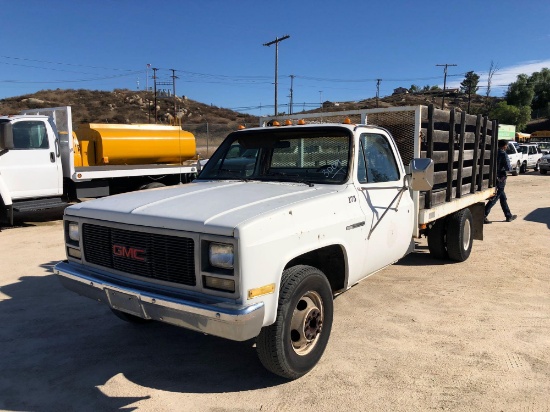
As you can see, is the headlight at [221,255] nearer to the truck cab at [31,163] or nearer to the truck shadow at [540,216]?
the truck cab at [31,163]

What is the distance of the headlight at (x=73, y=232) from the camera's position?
3.62 m

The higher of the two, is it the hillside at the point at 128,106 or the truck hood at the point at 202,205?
the hillside at the point at 128,106

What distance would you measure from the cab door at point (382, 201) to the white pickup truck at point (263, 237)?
18 millimetres

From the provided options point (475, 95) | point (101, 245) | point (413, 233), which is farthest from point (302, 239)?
point (475, 95)

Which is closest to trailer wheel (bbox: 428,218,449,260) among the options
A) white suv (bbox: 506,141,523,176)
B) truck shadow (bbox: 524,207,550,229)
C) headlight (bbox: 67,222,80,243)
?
truck shadow (bbox: 524,207,550,229)

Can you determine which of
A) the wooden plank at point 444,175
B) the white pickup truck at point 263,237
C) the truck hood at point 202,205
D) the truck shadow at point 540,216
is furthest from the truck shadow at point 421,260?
the truck shadow at point 540,216

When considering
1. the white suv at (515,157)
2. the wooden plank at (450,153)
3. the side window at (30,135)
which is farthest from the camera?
the white suv at (515,157)

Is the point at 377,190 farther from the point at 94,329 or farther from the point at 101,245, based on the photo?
the point at 94,329

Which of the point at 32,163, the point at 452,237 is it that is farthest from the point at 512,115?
the point at 32,163

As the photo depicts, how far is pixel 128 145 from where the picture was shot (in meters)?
11.0

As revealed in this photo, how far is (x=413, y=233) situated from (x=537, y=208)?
9376 mm

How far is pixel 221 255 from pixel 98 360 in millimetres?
1804

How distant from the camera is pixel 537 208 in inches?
489

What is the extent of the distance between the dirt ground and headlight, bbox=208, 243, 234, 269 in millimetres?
1053
